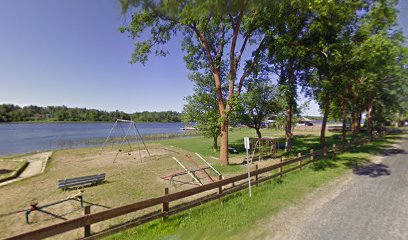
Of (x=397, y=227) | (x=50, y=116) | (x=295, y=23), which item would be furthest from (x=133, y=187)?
(x=50, y=116)

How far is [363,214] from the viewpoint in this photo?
7.28 meters

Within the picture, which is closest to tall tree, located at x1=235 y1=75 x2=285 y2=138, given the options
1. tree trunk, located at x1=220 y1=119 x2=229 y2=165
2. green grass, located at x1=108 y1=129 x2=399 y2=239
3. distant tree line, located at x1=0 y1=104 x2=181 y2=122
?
tree trunk, located at x1=220 y1=119 x2=229 y2=165

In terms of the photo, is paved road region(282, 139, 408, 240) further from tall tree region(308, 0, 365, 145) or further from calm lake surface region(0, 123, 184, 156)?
calm lake surface region(0, 123, 184, 156)

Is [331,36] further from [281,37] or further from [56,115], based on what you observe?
[56,115]

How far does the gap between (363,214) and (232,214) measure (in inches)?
168

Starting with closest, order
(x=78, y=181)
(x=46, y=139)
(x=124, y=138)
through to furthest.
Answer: (x=78, y=181) → (x=124, y=138) → (x=46, y=139)

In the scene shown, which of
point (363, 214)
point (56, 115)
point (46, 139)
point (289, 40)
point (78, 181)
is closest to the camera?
point (363, 214)

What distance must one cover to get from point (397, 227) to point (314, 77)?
17.4 metres

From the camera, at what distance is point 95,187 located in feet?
42.2

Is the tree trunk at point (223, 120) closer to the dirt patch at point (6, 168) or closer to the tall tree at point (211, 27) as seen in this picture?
the tall tree at point (211, 27)

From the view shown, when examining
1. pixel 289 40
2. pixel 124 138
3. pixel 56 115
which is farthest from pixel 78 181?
pixel 56 115

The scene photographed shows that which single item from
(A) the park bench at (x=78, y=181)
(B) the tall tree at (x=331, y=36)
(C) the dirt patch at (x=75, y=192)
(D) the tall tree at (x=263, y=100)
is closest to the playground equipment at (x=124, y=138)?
(C) the dirt patch at (x=75, y=192)

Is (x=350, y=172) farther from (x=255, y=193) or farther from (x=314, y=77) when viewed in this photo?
(x=314, y=77)

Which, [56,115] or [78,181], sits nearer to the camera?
[78,181]
